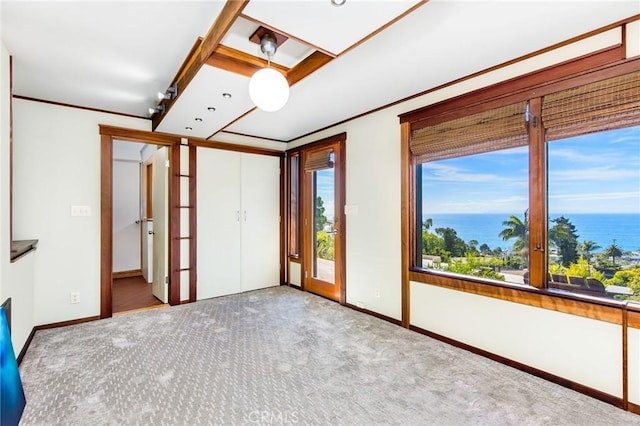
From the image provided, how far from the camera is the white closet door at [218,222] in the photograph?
171 inches

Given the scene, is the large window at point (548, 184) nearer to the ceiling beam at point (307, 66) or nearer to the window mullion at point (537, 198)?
the window mullion at point (537, 198)

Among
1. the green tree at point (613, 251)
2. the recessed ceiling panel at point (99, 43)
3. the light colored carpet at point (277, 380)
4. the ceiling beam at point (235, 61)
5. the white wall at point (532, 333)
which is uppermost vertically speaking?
the recessed ceiling panel at point (99, 43)

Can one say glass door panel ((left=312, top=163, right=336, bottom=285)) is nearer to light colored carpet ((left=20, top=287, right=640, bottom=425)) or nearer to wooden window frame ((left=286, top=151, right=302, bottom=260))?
wooden window frame ((left=286, top=151, right=302, bottom=260))

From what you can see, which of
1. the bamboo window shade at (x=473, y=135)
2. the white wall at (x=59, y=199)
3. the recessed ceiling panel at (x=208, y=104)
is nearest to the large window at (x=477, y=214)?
the bamboo window shade at (x=473, y=135)

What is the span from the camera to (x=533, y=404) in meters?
1.97

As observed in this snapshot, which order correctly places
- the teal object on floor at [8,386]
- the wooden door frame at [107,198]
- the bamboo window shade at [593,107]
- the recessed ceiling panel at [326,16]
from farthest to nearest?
the wooden door frame at [107,198] → the bamboo window shade at [593,107] → the recessed ceiling panel at [326,16] → the teal object on floor at [8,386]

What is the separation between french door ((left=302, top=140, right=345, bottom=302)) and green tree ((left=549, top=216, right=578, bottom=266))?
7.54ft

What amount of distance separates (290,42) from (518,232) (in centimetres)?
236

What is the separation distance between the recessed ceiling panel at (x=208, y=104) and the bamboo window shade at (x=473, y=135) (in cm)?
179

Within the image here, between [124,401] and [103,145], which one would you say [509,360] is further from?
[103,145]

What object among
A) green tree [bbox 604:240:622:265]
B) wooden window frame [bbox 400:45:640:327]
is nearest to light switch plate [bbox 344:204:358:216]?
wooden window frame [bbox 400:45:640:327]

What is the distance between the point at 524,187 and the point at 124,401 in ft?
11.0

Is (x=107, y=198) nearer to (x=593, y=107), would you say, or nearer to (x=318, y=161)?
(x=318, y=161)

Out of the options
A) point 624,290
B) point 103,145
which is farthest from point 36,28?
point 624,290
